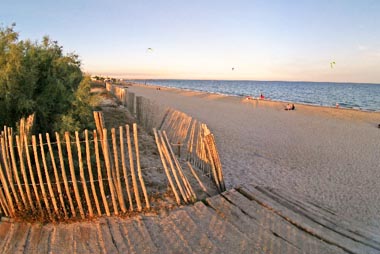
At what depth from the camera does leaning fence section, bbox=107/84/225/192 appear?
5.20 meters

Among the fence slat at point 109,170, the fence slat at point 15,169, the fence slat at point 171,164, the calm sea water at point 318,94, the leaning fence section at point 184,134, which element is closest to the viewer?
the fence slat at point 15,169

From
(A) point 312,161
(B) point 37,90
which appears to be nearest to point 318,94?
(A) point 312,161

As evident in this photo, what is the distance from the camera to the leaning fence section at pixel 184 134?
17.0 feet

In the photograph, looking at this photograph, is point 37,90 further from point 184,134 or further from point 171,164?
point 184,134

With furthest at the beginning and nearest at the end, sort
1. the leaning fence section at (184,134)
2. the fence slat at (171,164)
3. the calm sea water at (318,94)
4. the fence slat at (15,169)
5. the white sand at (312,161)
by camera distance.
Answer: the calm sea water at (318,94), the white sand at (312,161), the leaning fence section at (184,134), the fence slat at (171,164), the fence slat at (15,169)

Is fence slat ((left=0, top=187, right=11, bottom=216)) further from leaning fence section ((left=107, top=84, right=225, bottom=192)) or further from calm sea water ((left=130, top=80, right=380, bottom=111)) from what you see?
calm sea water ((left=130, top=80, right=380, bottom=111))

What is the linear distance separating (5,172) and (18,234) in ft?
2.85

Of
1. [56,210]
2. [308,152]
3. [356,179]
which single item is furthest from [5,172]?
[308,152]

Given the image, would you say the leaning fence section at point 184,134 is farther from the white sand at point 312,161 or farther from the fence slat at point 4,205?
the fence slat at point 4,205

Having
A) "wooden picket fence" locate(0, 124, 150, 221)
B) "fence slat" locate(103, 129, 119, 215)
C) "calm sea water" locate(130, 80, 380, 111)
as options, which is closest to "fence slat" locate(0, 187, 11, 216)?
"wooden picket fence" locate(0, 124, 150, 221)

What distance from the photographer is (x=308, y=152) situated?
945 centimetres

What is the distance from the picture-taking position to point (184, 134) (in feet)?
26.7

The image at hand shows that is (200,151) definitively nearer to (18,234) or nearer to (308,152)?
(18,234)

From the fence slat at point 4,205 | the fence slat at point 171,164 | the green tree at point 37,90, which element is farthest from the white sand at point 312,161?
the fence slat at point 4,205
